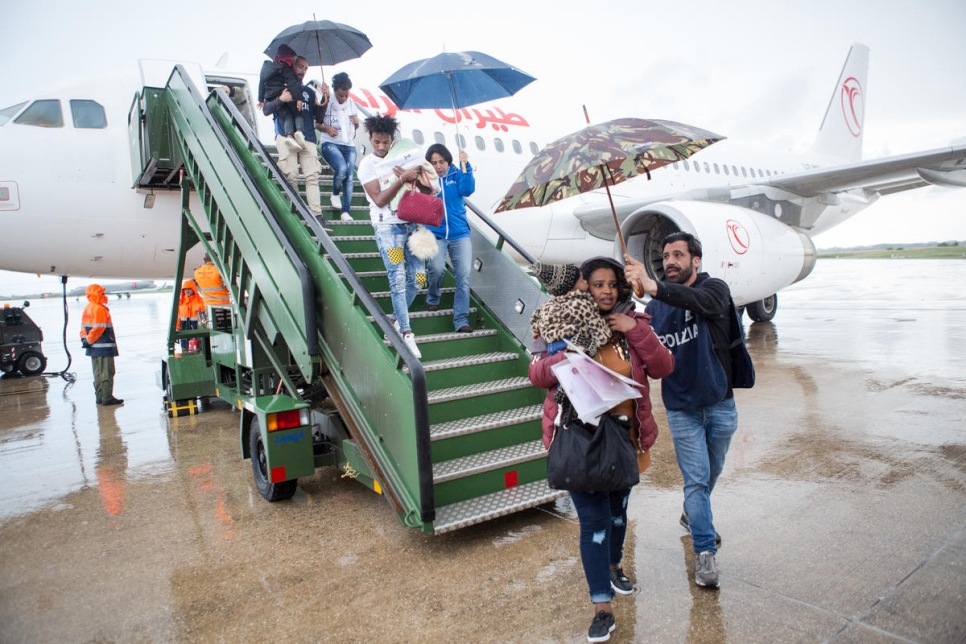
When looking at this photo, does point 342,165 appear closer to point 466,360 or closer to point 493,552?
point 466,360

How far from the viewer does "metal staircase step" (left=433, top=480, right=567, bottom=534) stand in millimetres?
3352

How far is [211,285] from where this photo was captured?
23.5 ft

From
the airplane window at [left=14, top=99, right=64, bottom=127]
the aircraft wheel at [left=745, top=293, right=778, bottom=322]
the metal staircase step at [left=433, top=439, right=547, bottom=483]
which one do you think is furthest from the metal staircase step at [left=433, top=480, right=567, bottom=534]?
the aircraft wheel at [left=745, top=293, right=778, bottom=322]

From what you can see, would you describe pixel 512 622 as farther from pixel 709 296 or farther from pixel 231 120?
pixel 231 120

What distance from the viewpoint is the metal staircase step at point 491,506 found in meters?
3.35

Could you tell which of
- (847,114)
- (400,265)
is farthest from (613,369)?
(847,114)

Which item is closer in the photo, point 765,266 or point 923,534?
point 923,534

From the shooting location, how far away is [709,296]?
9.24 feet

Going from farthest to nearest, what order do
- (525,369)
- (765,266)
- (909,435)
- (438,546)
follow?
(765,266), (909,435), (525,369), (438,546)

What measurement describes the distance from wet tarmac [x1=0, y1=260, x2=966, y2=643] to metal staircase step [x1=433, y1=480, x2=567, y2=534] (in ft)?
0.59

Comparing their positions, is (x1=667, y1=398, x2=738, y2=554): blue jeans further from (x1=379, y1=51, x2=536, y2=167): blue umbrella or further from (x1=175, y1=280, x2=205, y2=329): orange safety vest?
(x1=175, y1=280, x2=205, y2=329): orange safety vest

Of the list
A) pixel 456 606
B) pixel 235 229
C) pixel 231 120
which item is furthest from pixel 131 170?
pixel 456 606

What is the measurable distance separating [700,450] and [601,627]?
96cm

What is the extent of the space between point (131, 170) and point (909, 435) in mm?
8179
